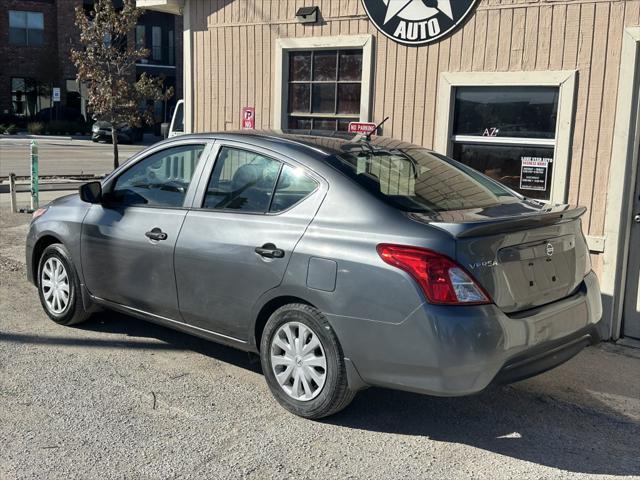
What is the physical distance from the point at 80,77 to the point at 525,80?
13.7 meters

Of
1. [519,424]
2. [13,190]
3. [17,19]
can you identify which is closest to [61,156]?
[13,190]

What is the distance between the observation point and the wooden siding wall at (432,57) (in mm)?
5926

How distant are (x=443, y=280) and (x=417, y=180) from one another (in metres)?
1.01

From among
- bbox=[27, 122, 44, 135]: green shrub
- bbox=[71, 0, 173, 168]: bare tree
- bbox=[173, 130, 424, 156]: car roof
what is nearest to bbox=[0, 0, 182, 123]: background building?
bbox=[27, 122, 44, 135]: green shrub

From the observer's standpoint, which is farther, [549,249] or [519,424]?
[519,424]

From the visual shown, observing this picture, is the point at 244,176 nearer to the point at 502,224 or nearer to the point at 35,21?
the point at 502,224

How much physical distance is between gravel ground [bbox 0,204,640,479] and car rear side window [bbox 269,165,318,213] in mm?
1191

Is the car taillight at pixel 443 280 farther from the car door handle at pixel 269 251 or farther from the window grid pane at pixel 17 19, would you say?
the window grid pane at pixel 17 19

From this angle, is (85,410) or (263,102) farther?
(263,102)

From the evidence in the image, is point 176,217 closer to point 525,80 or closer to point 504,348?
point 504,348

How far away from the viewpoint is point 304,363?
13.5 feet

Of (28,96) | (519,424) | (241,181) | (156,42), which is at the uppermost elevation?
(156,42)

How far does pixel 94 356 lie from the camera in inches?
203

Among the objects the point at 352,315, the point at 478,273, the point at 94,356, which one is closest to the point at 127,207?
the point at 94,356
